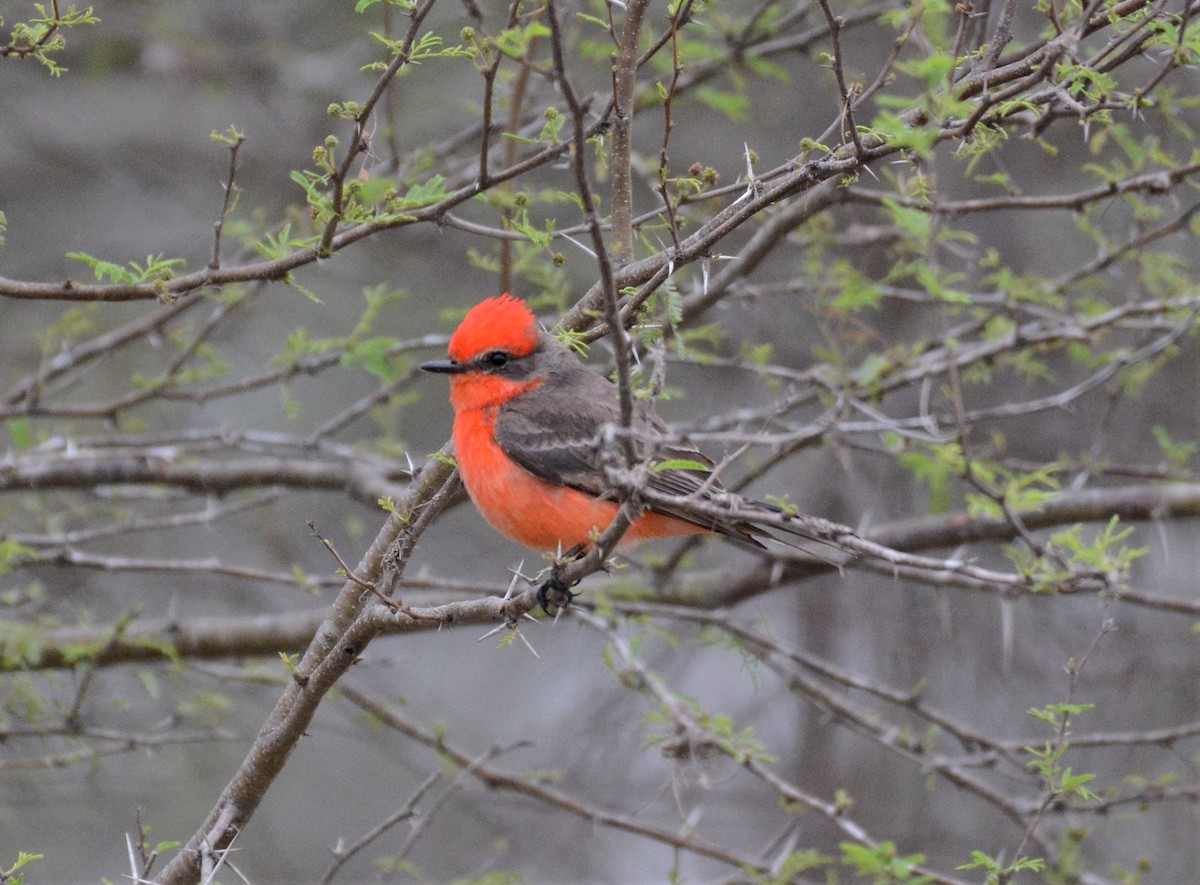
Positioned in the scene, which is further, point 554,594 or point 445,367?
point 445,367

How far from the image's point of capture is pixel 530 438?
4.81 m

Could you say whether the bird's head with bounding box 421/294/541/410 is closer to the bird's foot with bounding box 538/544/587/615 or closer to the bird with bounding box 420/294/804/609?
the bird with bounding box 420/294/804/609

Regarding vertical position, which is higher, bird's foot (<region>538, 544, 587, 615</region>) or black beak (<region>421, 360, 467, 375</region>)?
black beak (<region>421, 360, 467, 375</region>)

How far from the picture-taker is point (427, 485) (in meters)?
3.85

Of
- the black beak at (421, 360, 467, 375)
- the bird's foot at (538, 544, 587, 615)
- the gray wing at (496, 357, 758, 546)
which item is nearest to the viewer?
the bird's foot at (538, 544, 587, 615)

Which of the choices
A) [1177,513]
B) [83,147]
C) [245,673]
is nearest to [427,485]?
[245,673]

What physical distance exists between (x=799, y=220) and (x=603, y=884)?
592cm

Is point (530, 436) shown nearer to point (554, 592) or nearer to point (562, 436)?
point (562, 436)

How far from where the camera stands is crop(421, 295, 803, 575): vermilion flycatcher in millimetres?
4703

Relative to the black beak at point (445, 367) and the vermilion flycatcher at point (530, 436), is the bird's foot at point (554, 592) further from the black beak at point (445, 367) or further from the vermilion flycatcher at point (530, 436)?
the black beak at point (445, 367)

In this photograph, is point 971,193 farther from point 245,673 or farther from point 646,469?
point 646,469

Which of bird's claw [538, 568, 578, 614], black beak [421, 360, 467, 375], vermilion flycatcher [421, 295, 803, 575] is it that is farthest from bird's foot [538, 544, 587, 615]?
black beak [421, 360, 467, 375]

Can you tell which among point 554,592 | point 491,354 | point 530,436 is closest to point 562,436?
point 530,436

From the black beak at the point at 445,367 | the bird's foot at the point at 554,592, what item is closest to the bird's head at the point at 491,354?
the black beak at the point at 445,367
